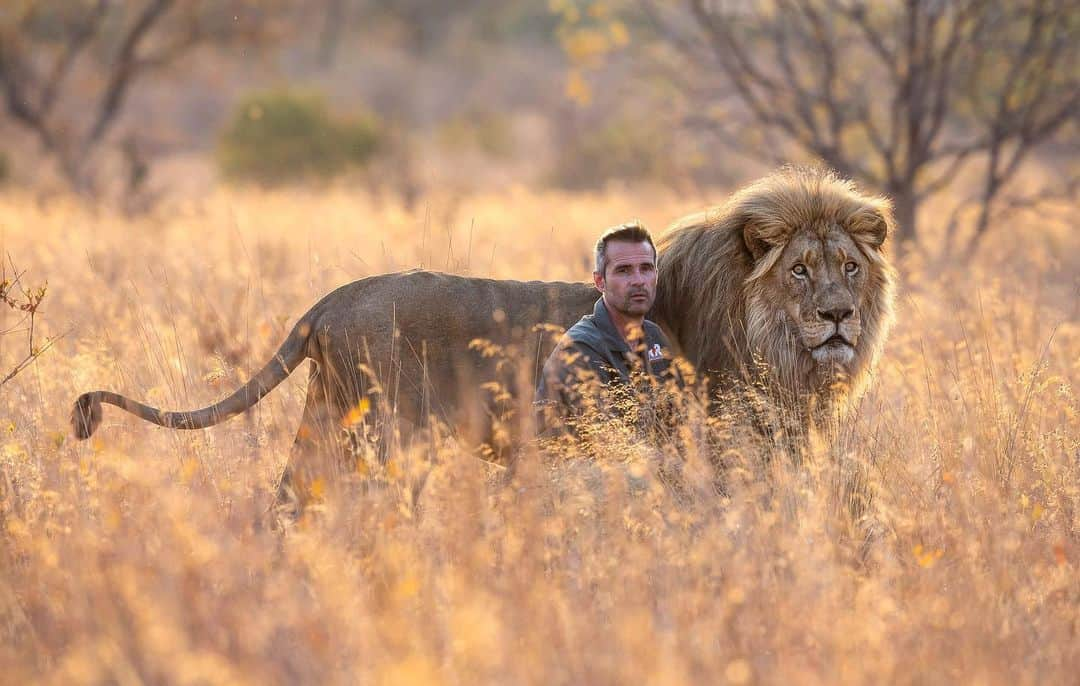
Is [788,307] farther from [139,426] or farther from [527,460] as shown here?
[139,426]

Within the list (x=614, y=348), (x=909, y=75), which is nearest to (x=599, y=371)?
(x=614, y=348)

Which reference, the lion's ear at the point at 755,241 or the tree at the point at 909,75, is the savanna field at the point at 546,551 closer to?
the lion's ear at the point at 755,241

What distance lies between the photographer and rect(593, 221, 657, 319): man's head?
4.62 m

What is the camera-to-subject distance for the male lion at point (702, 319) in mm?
4656

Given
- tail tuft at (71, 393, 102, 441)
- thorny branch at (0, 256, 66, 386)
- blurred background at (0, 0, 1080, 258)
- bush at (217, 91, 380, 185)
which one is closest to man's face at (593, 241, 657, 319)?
tail tuft at (71, 393, 102, 441)

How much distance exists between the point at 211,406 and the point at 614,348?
1.47 metres

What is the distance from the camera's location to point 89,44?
2052cm

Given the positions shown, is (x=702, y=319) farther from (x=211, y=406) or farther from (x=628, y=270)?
(x=211, y=406)

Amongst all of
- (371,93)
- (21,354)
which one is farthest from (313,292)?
(371,93)

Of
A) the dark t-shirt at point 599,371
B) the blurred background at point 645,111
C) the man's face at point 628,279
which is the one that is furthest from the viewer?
the blurred background at point 645,111

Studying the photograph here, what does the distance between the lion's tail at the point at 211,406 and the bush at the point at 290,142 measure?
59.4 ft

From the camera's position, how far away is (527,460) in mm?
4168

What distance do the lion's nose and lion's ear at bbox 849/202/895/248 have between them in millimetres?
379

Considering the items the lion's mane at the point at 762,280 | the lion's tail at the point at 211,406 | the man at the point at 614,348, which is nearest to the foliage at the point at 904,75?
the lion's mane at the point at 762,280
